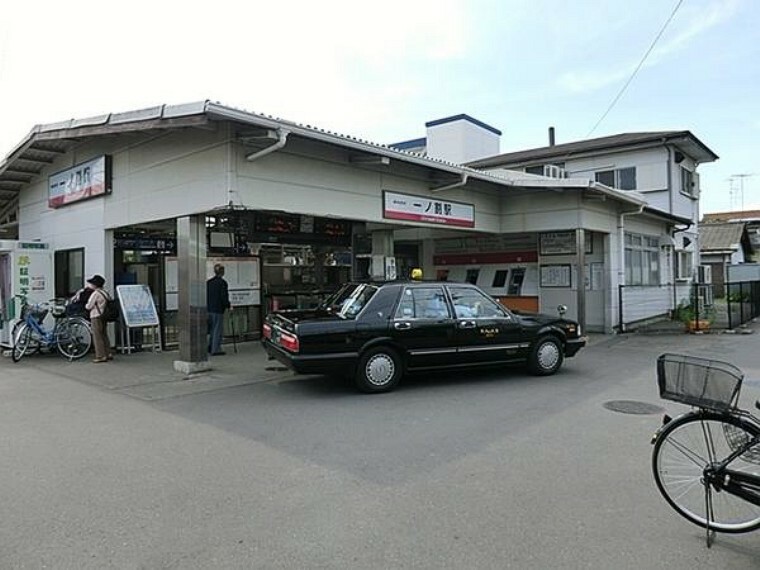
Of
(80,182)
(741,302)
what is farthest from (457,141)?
(80,182)

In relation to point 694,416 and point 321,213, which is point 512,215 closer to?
point 321,213

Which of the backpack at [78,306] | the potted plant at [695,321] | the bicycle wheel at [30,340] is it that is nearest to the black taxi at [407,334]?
the backpack at [78,306]

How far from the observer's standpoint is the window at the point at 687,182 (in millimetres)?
21197

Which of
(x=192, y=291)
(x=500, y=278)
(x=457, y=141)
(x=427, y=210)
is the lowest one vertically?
(x=192, y=291)

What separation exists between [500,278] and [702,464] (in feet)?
44.0

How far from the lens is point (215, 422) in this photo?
20.8ft

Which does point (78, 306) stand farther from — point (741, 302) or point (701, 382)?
point (741, 302)

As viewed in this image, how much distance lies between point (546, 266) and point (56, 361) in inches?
468

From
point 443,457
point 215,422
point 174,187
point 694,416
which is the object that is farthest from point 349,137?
point 694,416

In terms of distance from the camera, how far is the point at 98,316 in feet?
34.4

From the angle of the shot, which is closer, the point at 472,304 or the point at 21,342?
the point at 472,304

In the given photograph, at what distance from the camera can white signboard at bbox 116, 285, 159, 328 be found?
36.3ft

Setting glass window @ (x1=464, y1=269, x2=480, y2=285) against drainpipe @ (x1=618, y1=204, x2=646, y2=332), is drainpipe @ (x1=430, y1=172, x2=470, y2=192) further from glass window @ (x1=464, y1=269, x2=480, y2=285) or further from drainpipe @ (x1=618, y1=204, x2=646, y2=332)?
drainpipe @ (x1=618, y1=204, x2=646, y2=332)

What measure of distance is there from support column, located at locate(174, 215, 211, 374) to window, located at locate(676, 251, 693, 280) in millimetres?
17892
